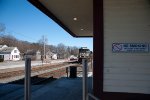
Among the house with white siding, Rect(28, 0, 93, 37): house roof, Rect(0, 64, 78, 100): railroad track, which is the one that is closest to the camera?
Rect(28, 0, 93, 37): house roof

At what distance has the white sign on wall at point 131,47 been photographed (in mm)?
9531

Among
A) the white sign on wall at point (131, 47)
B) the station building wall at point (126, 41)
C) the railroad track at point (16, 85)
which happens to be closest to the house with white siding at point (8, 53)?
the railroad track at point (16, 85)

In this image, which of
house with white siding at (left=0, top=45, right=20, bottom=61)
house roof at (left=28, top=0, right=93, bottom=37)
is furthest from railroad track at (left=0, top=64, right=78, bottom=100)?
house with white siding at (left=0, top=45, right=20, bottom=61)

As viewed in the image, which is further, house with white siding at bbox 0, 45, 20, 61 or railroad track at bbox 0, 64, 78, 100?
house with white siding at bbox 0, 45, 20, 61

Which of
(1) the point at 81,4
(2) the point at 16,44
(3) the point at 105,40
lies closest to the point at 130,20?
(3) the point at 105,40

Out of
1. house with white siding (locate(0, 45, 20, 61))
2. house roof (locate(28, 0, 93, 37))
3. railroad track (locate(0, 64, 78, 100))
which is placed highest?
house roof (locate(28, 0, 93, 37))

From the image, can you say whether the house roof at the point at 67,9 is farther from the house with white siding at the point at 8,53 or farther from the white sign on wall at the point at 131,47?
the house with white siding at the point at 8,53

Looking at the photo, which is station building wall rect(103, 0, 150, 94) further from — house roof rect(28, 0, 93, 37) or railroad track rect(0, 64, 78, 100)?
railroad track rect(0, 64, 78, 100)

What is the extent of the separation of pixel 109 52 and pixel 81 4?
4.69 metres

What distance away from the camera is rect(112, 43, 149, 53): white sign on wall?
953cm

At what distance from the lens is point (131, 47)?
956cm

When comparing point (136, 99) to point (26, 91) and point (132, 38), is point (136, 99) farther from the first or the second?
point (26, 91)

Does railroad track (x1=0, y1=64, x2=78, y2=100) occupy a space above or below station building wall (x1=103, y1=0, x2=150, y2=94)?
below

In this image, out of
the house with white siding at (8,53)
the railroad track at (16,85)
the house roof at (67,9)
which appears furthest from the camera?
the house with white siding at (8,53)
